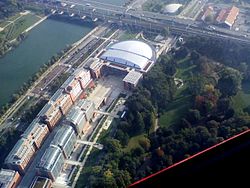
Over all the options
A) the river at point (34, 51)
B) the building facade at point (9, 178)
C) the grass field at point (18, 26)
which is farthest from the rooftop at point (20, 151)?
the grass field at point (18, 26)

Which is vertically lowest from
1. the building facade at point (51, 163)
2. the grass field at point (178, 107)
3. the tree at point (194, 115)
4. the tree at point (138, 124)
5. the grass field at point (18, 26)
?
the building facade at point (51, 163)

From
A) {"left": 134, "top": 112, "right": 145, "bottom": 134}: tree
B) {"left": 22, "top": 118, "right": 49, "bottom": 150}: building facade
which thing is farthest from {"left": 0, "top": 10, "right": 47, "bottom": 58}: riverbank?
{"left": 134, "top": 112, "right": 145, "bottom": 134}: tree

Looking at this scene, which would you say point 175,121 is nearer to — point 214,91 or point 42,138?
point 214,91

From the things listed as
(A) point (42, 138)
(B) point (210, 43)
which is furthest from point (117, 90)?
(B) point (210, 43)

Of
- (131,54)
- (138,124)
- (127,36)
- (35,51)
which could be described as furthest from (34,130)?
(127,36)

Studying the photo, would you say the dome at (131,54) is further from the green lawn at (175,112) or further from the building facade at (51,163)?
the building facade at (51,163)

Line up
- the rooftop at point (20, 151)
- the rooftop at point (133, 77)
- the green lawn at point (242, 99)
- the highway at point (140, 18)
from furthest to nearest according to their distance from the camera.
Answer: the highway at point (140, 18) < the rooftop at point (133, 77) < the green lawn at point (242, 99) < the rooftop at point (20, 151)

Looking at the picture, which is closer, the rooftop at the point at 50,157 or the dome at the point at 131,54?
the rooftop at the point at 50,157

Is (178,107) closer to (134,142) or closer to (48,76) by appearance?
(134,142)
